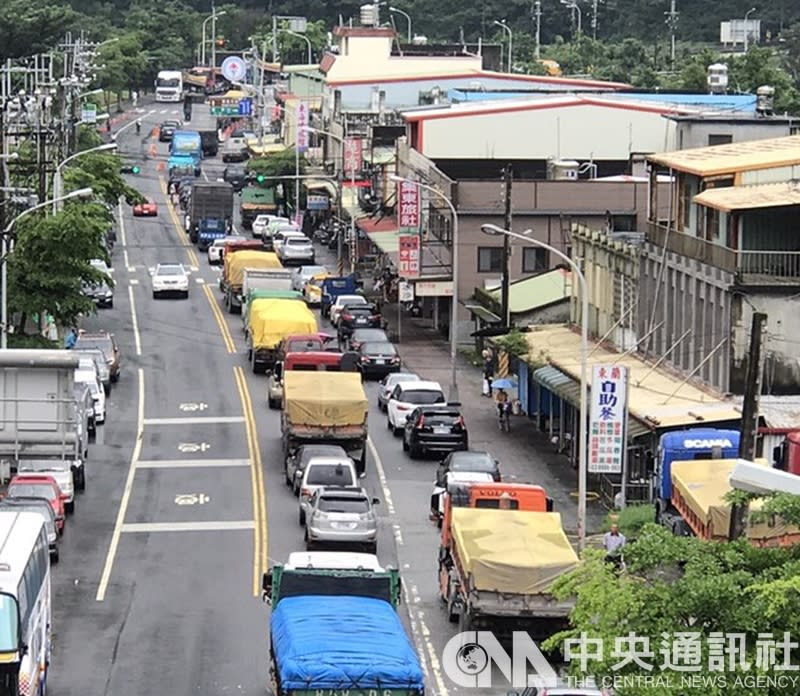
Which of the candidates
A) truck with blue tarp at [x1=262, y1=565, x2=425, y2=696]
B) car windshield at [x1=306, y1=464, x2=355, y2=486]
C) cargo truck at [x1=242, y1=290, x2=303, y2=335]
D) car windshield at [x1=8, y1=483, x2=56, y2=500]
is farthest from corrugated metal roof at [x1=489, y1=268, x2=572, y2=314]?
truck with blue tarp at [x1=262, y1=565, x2=425, y2=696]

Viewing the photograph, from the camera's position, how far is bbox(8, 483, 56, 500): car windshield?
4750cm

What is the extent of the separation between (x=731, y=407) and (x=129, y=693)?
811 inches

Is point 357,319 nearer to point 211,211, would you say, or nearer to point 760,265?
point 760,265

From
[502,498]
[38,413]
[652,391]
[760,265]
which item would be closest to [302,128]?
[652,391]

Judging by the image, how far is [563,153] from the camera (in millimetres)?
93938

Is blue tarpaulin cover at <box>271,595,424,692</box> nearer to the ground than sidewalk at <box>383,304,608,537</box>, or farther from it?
farther from it

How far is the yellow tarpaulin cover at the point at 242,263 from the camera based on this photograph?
8700 cm

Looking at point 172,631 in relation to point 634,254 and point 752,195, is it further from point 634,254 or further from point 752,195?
point 634,254

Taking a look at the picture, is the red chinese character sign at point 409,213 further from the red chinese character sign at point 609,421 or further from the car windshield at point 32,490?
the car windshield at point 32,490

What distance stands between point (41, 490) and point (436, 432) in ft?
43.8

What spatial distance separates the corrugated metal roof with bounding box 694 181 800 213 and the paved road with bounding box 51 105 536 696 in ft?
28.3

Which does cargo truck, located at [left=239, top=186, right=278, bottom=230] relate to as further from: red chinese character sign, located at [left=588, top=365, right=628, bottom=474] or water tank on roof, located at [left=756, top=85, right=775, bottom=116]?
red chinese character sign, located at [left=588, top=365, right=628, bottom=474]

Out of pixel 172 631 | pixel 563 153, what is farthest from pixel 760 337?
pixel 563 153

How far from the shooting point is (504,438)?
6184 cm
